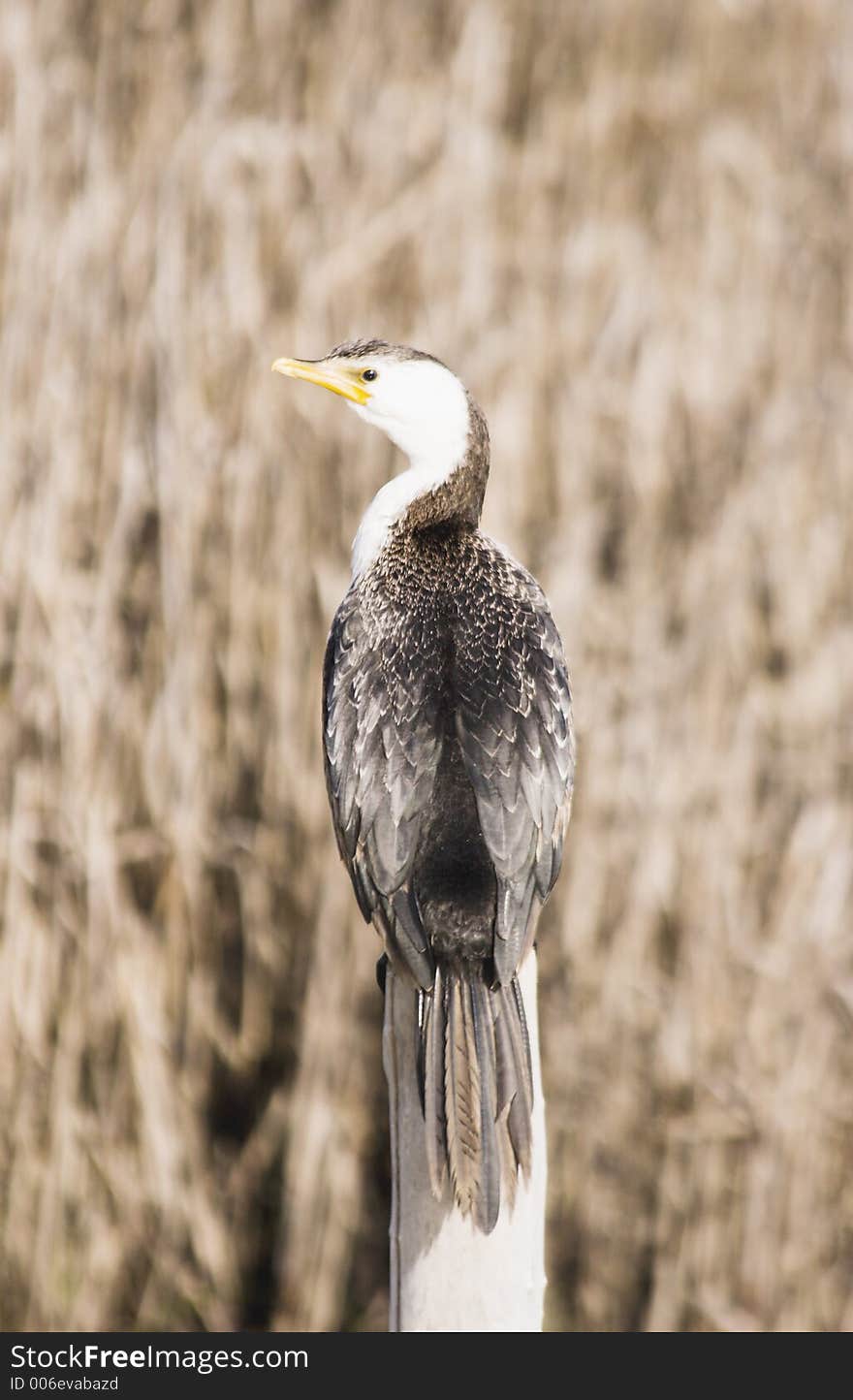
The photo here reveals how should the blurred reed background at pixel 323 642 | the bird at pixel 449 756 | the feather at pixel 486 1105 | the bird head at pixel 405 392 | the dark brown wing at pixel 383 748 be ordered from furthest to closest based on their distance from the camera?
1. the blurred reed background at pixel 323 642
2. the bird head at pixel 405 392
3. the dark brown wing at pixel 383 748
4. the bird at pixel 449 756
5. the feather at pixel 486 1105

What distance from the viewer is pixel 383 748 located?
1793mm

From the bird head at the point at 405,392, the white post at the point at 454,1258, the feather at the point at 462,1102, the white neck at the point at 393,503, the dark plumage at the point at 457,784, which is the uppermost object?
the bird head at the point at 405,392

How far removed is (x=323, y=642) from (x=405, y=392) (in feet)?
2.61

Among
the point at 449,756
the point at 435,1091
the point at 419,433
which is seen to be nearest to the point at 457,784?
the point at 449,756

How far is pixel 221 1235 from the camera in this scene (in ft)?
9.37

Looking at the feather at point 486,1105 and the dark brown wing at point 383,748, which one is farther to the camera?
the dark brown wing at point 383,748

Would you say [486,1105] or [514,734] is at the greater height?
[514,734]

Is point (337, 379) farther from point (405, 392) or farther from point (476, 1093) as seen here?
point (476, 1093)

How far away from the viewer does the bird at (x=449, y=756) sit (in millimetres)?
1474

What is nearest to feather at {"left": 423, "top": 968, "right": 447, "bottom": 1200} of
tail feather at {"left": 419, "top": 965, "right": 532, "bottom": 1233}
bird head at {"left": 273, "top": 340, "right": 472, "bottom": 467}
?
tail feather at {"left": 419, "top": 965, "right": 532, "bottom": 1233}

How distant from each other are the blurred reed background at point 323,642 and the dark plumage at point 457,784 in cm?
73

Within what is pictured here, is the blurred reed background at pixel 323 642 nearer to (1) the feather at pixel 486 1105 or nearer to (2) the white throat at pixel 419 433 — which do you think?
(2) the white throat at pixel 419 433

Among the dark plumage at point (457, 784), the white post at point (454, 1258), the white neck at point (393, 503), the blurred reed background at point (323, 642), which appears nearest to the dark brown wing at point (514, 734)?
the dark plumage at point (457, 784)

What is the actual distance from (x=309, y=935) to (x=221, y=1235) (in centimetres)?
63
